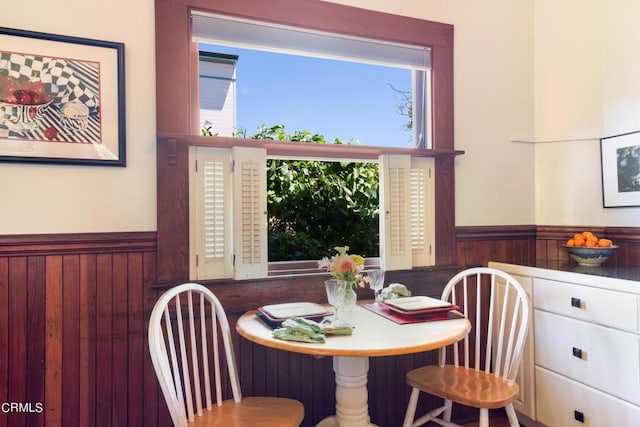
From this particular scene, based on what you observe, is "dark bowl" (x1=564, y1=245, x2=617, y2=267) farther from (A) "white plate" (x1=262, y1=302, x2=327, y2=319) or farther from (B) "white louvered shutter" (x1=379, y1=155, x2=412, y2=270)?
(A) "white plate" (x1=262, y1=302, x2=327, y2=319)

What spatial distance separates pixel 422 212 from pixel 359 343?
113cm

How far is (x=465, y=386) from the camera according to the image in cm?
169

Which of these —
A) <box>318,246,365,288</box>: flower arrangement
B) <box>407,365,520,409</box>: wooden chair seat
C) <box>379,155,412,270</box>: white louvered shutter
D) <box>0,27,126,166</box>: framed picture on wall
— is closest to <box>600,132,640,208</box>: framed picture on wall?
<box>379,155,412,270</box>: white louvered shutter

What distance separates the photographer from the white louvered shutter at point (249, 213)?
189 centimetres

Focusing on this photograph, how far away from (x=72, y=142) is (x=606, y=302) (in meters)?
2.43

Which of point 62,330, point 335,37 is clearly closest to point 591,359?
point 335,37

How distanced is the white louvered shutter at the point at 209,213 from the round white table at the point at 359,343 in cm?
32

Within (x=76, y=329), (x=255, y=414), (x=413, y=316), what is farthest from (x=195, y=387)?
(x=413, y=316)

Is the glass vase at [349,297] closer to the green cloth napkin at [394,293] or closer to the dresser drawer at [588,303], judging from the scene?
the green cloth napkin at [394,293]

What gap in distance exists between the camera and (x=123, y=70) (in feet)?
5.81

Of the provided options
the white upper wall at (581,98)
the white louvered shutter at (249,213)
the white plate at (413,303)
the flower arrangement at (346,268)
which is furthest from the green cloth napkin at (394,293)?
the white upper wall at (581,98)

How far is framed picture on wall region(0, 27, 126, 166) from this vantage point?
5.30 ft

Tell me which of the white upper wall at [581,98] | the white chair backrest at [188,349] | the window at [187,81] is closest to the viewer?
the white chair backrest at [188,349]

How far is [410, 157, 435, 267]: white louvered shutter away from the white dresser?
1.62 ft
